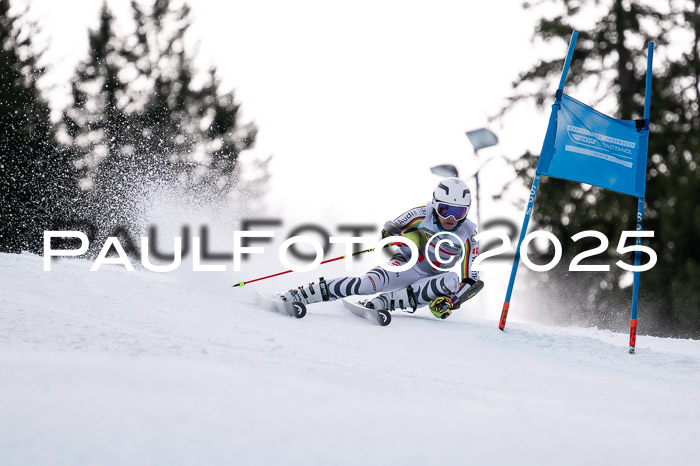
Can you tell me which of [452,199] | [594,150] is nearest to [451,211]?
[452,199]

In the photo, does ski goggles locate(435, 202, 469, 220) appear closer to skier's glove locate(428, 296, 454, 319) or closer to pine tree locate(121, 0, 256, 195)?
skier's glove locate(428, 296, 454, 319)

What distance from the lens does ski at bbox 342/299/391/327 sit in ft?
19.7

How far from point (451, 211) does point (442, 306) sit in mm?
859

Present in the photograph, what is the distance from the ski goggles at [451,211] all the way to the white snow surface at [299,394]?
1.25 metres

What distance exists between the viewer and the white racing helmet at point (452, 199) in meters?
6.42

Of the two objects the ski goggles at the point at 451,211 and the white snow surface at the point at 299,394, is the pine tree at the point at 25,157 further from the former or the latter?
the ski goggles at the point at 451,211

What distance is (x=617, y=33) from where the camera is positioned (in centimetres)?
1327

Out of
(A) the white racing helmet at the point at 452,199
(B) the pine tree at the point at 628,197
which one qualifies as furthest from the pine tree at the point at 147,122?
(A) the white racing helmet at the point at 452,199

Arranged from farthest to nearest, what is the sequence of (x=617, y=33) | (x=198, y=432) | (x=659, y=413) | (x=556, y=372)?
(x=617, y=33) < (x=556, y=372) < (x=659, y=413) < (x=198, y=432)

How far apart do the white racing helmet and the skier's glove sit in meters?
0.74

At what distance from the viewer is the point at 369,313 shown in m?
6.21

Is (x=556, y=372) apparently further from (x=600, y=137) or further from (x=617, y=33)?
(x=617, y=33)

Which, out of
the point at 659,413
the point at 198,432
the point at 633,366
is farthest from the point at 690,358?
the point at 198,432

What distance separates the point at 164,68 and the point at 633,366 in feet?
58.5
